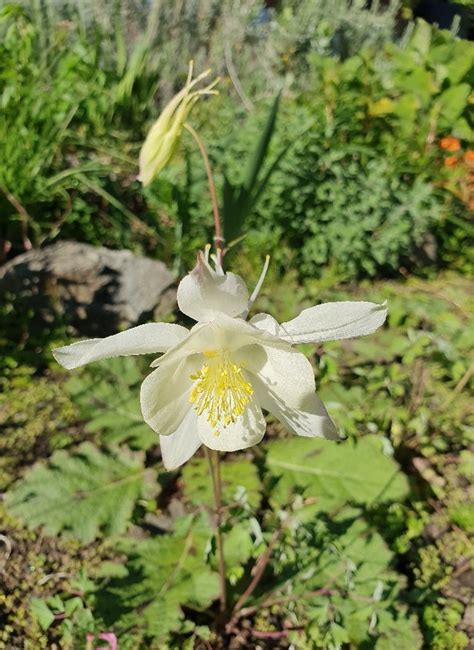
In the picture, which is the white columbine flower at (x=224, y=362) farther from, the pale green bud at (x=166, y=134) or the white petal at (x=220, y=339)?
the pale green bud at (x=166, y=134)

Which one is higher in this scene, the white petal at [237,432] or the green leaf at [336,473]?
the white petal at [237,432]

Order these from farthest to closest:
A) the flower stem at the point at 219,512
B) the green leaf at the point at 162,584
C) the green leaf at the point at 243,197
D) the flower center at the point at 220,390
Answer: the green leaf at the point at 243,197, the green leaf at the point at 162,584, the flower stem at the point at 219,512, the flower center at the point at 220,390

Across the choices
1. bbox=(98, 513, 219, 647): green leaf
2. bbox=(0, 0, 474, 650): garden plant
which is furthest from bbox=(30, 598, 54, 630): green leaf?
bbox=(98, 513, 219, 647): green leaf

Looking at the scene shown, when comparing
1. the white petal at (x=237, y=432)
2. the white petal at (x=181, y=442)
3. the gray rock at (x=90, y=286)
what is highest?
the white petal at (x=237, y=432)

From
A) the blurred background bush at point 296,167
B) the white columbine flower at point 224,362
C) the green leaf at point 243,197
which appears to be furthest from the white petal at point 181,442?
the blurred background bush at point 296,167

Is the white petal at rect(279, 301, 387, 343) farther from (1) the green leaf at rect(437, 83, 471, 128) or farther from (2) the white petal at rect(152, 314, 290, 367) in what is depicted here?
(1) the green leaf at rect(437, 83, 471, 128)

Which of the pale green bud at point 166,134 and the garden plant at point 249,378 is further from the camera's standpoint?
the pale green bud at point 166,134
